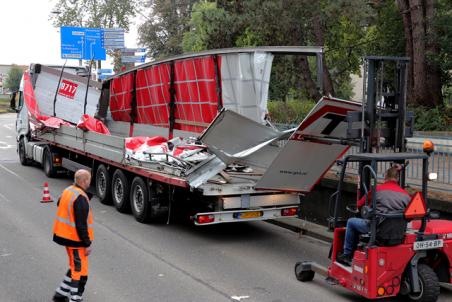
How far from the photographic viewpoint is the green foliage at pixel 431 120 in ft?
64.3

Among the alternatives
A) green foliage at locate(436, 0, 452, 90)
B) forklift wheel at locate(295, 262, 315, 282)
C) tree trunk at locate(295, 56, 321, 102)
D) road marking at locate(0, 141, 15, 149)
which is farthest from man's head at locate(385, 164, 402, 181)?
road marking at locate(0, 141, 15, 149)

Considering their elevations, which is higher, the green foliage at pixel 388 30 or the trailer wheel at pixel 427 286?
the green foliage at pixel 388 30

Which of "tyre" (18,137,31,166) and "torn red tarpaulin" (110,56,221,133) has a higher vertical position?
"torn red tarpaulin" (110,56,221,133)

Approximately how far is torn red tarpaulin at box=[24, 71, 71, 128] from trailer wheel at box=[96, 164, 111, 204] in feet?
12.5

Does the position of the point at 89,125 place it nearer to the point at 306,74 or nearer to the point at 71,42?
the point at 306,74

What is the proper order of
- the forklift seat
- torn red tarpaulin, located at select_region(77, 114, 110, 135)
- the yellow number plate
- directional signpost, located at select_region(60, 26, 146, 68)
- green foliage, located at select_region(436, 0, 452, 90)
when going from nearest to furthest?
the forklift seat
the yellow number plate
torn red tarpaulin, located at select_region(77, 114, 110, 135)
green foliage, located at select_region(436, 0, 452, 90)
directional signpost, located at select_region(60, 26, 146, 68)

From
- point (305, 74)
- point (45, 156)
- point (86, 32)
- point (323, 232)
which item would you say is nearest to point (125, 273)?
point (323, 232)

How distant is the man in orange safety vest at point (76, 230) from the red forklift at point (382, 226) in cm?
280

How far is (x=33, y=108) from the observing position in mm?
17062

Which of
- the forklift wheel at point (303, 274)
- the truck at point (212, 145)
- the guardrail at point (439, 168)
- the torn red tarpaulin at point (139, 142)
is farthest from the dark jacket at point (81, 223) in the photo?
the torn red tarpaulin at point (139, 142)

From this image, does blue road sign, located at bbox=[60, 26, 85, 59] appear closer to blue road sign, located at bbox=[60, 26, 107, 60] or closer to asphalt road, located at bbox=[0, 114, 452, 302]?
blue road sign, located at bbox=[60, 26, 107, 60]

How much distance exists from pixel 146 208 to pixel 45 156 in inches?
309

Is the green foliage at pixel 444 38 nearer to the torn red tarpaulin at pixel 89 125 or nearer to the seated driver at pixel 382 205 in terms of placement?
the torn red tarpaulin at pixel 89 125

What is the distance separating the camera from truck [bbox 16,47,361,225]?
8656mm
